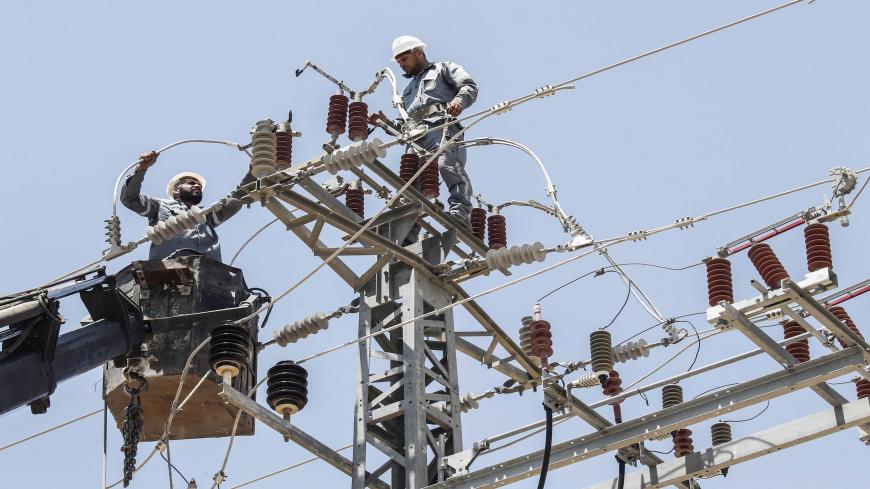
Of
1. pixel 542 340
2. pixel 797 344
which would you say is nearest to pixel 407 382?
pixel 542 340

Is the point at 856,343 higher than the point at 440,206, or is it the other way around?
the point at 440,206

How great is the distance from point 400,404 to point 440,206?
2.29 m

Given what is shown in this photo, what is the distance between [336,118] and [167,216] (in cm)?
272

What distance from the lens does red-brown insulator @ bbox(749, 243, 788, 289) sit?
43.4 feet

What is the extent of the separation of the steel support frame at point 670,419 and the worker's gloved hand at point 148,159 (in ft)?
14.6

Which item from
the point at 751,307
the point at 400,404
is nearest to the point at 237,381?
the point at 400,404

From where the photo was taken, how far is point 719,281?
13.5 m

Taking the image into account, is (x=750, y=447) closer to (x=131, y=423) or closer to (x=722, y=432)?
(x=722, y=432)

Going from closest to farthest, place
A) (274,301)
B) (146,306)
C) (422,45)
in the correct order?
(274,301), (146,306), (422,45)

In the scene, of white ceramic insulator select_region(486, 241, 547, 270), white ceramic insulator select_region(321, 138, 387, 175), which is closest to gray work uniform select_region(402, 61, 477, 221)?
white ceramic insulator select_region(486, 241, 547, 270)

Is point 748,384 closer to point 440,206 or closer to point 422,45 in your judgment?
point 440,206

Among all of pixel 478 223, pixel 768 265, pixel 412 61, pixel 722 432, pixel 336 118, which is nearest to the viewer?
pixel 768 265

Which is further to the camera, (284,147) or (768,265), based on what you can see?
(284,147)

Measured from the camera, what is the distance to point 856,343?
43.0 feet
